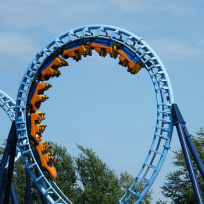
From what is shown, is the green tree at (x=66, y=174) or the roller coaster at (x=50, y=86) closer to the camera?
the roller coaster at (x=50, y=86)

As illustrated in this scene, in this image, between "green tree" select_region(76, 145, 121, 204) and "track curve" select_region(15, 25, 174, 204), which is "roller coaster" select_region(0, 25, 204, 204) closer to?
"track curve" select_region(15, 25, 174, 204)

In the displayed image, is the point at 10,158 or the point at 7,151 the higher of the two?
the point at 7,151

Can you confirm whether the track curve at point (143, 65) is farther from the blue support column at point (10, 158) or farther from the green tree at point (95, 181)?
the green tree at point (95, 181)

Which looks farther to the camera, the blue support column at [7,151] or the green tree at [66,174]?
the green tree at [66,174]

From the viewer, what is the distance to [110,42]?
1123 centimetres

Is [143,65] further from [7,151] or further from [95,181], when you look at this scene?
[95,181]

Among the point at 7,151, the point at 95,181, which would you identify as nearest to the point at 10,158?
the point at 7,151

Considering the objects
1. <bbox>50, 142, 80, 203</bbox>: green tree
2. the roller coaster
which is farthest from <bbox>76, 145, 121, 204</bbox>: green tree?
the roller coaster

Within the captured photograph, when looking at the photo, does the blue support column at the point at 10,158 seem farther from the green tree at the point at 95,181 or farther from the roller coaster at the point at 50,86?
the green tree at the point at 95,181

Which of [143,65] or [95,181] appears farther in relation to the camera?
[95,181]

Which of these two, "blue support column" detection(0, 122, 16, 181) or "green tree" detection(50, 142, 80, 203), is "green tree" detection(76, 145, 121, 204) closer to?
"green tree" detection(50, 142, 80, 203)

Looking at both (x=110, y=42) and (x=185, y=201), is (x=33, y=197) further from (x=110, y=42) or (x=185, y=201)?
(x=110, y=42)

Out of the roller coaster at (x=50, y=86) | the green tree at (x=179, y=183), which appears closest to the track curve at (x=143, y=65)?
the roller coaster at (x=50, y=86)

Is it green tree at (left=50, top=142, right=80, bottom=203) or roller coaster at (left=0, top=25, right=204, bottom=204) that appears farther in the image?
green tree at (left=50, top=142, right=80, bottom=203)
